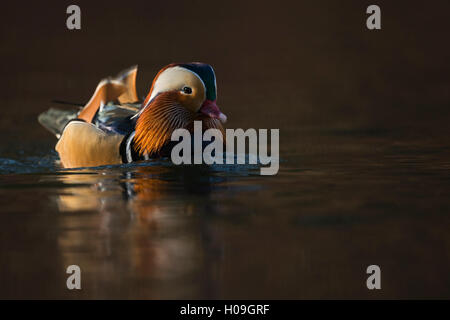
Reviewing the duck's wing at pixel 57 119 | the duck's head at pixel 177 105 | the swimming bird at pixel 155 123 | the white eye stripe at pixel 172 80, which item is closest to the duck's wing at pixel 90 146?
the swimming bird at pixel 155 123

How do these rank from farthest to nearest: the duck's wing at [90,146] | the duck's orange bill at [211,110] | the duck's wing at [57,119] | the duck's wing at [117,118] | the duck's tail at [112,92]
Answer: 1. the duck's wing at [57,119]
2. the duck's tail at [112,92]
3. the duck's wing at [117,118]
4. the duck's wing at [90,146]
5. the duck's orange bill at [211,110]

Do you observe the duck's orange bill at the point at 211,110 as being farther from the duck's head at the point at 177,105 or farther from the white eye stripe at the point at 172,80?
the white eye stripe at the point at 172,80

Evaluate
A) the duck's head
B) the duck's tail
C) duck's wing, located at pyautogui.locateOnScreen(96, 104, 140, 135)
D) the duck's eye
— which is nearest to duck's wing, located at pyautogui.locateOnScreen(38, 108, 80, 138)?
the duck's tail

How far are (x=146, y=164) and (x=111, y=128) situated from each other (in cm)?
43

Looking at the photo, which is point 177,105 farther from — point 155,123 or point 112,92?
point 112,92

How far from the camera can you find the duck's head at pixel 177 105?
6.20 metres

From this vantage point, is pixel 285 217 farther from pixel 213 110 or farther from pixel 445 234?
pixel 213 110

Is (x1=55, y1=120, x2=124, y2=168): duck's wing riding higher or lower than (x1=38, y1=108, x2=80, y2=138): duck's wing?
lower

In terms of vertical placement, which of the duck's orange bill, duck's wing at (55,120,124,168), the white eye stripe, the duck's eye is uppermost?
the white eye stripe

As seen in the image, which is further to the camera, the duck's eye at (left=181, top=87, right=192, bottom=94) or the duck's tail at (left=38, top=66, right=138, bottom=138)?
the duck's tail at (left=38, top=66, right=138, bottom=138)

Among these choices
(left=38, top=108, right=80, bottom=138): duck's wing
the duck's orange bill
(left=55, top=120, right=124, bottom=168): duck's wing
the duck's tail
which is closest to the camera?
the duck's orange bill

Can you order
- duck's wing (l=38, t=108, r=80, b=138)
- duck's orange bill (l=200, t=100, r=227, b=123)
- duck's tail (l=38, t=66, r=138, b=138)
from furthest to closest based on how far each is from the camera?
duck's wing (l=38, t=108, r=80, b=138) < duck's tail (l=38, t=66, r=138, b=138) < duck's orange bill (l=200, t=100, r=227, b=123)

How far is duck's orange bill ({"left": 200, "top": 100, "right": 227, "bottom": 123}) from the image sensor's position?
6.18m

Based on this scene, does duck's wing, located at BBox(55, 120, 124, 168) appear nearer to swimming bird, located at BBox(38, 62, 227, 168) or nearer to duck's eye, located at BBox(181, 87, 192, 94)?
swimming bird, located at BBox(38, 62, 227, 168)
